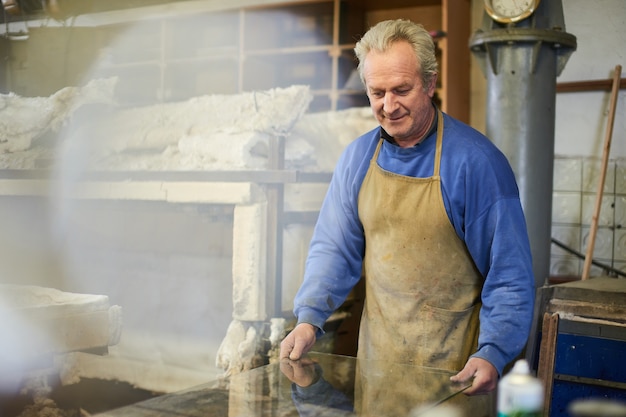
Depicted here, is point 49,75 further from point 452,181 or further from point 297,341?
point 452,181

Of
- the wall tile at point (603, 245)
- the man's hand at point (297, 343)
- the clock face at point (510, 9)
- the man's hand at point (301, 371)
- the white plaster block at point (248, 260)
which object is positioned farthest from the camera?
the wall tile at point (603, 245)

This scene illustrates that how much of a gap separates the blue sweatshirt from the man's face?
0.11 m

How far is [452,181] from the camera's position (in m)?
2.05

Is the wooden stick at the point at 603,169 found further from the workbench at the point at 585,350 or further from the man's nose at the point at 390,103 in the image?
the man's nose at the point at 390,103

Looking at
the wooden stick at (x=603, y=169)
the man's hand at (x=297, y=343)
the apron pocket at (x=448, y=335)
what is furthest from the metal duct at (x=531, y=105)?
the man's hand at (x=297, y=343)

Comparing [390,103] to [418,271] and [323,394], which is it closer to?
[418,271]

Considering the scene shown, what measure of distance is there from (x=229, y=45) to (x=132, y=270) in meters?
1.06

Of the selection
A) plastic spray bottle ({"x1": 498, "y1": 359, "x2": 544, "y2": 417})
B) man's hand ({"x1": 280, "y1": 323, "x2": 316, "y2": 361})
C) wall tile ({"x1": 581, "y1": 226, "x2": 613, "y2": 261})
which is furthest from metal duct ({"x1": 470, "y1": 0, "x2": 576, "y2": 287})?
plastic spray bottle ({"x1": 498, "y1": 359, "x2": 544, "y2": 417})

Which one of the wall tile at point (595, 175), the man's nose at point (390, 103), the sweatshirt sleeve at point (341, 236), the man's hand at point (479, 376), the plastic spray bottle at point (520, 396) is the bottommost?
the man's hand at point (479, 376)

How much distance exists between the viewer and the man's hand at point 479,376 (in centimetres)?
169

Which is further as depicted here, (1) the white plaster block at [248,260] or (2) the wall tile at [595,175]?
(2) the wall tile at [595,175]

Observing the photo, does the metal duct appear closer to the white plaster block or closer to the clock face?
the clock face

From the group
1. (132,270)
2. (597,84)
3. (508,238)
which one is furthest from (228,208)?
(597,84)

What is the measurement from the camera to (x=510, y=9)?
3.38 metres
